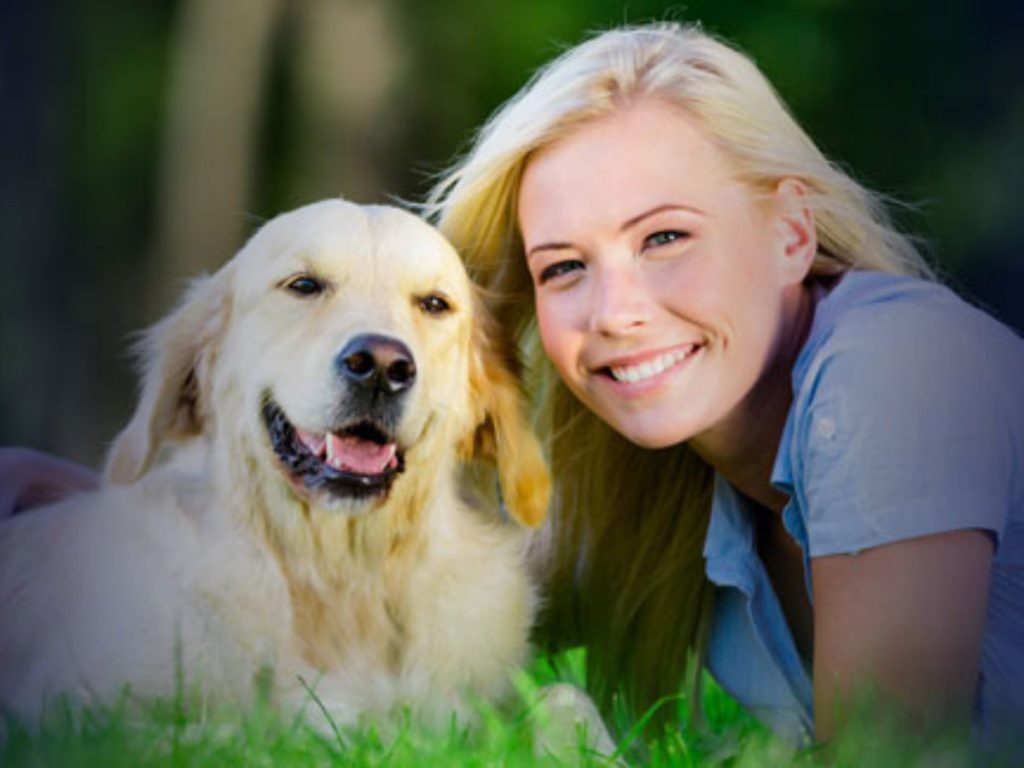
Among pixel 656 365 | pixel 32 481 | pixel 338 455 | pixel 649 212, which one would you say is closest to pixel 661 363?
pixel 656 365

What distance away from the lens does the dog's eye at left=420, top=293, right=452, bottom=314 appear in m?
2.95

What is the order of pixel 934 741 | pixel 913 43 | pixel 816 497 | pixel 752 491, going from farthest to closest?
pixel 913 43
pixel 752 491
pixel 816 497
pixel 934 741

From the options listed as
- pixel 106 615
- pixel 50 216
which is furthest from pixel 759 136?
pixel 50 216

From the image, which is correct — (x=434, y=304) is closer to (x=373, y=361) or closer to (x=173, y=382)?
(x=373, y=361)

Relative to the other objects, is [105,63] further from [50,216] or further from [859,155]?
[859,155]

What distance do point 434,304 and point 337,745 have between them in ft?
2.68

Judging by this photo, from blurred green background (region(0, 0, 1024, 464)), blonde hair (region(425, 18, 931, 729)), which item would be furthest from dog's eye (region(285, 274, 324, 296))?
blurred green background (region(0, 0, 1024, 464))

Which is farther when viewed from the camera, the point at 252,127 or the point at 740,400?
the point at 252,127

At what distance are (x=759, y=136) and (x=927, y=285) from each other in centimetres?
43

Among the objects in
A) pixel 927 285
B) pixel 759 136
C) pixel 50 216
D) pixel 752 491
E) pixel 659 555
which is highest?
pixel 759 136

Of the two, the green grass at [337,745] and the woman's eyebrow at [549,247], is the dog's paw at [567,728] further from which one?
the woman's eyebrow at [549,247]

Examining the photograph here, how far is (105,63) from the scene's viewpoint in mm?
8922

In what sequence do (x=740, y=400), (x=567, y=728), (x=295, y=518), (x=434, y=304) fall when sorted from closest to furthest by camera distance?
(x=567, y=728), (x=295, y=518), (x=434, y=304), (x=740, y=400)

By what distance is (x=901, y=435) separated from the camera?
8.74 feet
